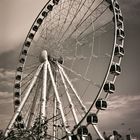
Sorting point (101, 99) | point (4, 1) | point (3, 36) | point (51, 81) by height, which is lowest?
point (101, 99)

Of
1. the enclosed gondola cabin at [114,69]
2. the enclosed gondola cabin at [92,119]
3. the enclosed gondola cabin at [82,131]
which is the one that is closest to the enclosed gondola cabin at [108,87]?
the enclosed gondola cabin at [114,69]

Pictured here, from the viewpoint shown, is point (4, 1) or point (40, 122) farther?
point (4, 1)

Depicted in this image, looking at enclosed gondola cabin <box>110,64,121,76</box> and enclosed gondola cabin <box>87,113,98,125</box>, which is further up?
enclosed gondola cabin <box>110,64,121,76</box>

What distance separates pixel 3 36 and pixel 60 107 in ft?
14.6

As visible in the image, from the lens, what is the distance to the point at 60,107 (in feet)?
65.6

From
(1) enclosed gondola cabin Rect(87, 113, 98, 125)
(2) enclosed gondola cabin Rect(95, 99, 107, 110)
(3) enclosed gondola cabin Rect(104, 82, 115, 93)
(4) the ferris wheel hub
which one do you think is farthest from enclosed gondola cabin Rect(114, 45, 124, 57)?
(4) the ferris wheel hub

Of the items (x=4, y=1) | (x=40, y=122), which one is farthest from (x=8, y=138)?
(x=4, y=1)

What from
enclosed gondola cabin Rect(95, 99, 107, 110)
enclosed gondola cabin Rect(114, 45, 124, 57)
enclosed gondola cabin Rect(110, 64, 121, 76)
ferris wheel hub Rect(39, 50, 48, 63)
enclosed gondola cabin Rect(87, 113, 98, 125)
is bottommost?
enclosed gondola cabin Rect(87, 113, 98, 125)

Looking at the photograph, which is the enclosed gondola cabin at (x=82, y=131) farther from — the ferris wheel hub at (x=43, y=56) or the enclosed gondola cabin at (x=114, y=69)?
the ferris wheel hub at (x=43, y=56)

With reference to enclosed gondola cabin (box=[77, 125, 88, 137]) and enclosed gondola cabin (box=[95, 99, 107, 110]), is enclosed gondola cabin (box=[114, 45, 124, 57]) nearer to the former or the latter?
enclosed gondola cabin (box=[95, 99, 107, 110])

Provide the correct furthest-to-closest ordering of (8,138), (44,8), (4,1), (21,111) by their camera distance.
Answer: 1. (44,8)
2. (21,111)
3. (4,1)
4. (8,138)

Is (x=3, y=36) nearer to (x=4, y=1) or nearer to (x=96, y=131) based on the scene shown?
(x=4, y=1)

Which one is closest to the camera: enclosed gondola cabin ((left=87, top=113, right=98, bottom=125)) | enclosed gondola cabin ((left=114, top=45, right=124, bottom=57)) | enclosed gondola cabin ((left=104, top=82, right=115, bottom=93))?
enclosed gondola cabin ((left=87, top=113, right=98, bottom=125))

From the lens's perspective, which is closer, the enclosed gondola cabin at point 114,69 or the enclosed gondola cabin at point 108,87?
the enclosed gondola cabin at point 108,87
